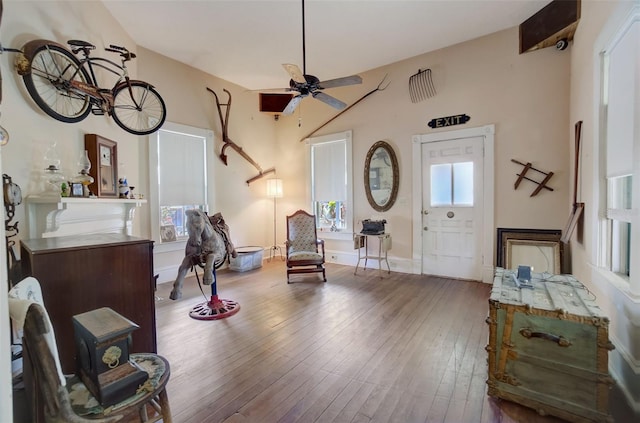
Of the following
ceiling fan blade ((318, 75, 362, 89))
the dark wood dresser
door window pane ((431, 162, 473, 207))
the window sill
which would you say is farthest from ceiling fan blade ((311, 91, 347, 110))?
the window sill

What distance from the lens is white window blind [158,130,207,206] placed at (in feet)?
15.1

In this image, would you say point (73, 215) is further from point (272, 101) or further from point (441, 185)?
point (441, 185)

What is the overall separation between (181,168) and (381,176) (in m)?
3.45

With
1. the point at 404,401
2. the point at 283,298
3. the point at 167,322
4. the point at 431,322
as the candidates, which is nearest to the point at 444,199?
the point at 431,322

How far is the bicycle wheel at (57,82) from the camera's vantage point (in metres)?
2.30

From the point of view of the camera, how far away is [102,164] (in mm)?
3059

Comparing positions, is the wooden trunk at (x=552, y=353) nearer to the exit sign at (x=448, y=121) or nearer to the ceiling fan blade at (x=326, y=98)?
the ceiling fan blade at (x=326, y=98)

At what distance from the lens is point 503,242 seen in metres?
4.12

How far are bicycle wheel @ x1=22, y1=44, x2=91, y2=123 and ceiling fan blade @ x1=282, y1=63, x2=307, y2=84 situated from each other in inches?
74.8

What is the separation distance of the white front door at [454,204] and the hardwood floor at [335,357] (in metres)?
0.59

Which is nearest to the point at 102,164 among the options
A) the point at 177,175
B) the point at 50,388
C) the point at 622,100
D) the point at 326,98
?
the point at 177,175

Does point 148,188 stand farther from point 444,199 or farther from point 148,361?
point 444,199

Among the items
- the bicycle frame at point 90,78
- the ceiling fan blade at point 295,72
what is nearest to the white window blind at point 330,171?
the ceiling fan blade at point 295,72

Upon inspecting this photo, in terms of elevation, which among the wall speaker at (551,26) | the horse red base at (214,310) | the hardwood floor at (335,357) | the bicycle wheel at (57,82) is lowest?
the hardwood floor at (335,357)
